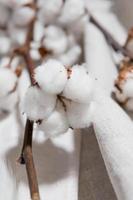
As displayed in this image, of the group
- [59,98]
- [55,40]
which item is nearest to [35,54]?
[55,40]

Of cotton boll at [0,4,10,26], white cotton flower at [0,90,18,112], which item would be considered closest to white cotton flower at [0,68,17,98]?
white cotton flower at [0,90,18,112]

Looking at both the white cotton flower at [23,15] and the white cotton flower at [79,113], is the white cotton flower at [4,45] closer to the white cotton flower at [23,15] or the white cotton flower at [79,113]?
the white cotton flower at [23,15]

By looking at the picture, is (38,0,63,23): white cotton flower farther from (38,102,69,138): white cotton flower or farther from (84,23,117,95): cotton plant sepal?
(38,102,69,138): white cotton flower

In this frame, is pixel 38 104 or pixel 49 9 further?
pixel 49 9

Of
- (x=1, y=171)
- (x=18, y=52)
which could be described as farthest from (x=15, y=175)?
(x=18, y=52)

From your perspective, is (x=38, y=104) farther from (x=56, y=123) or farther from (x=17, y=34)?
(x=17, y=34)

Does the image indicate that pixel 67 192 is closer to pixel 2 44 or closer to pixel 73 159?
pixel 73 159
